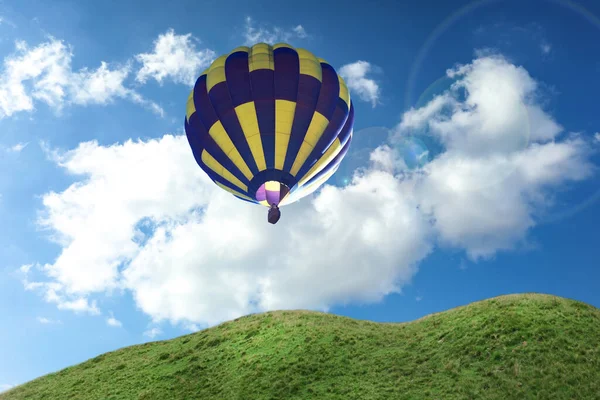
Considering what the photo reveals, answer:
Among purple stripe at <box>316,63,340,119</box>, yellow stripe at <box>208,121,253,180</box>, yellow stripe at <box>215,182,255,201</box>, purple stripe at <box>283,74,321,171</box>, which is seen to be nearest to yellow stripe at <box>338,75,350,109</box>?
purple stripe at <box>316,63,340,119</box>

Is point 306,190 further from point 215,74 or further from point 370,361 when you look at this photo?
point 370,361

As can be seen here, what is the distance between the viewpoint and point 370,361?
31.9 m

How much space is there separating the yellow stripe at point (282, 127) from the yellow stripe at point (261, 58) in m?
3.06

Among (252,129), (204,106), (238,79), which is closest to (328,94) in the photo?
(252,129)

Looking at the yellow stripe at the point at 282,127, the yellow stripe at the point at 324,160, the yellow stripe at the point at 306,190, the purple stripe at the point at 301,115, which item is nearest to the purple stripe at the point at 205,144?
the yellow stripe at the point at 282,127

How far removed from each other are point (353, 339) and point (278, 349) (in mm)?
5664

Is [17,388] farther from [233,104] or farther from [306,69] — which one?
[306,69]

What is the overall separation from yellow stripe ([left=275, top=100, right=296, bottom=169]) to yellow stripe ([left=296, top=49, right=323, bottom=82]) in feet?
10.1

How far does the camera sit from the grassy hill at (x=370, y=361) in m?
26.4

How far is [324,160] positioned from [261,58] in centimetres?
911

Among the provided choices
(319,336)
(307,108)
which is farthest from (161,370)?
(307,108)

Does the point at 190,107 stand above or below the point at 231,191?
above

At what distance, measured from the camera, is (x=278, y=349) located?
115ft

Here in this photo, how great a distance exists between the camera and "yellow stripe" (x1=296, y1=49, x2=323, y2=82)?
36344mm
